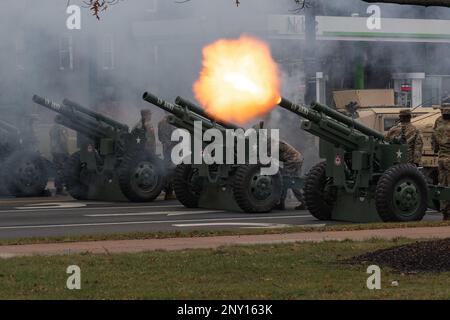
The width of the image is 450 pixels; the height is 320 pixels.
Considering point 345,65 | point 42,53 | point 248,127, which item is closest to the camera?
point 248,127

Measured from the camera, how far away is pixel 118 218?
70.3 ft

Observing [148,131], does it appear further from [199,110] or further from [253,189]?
[253,189]

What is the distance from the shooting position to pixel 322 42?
30.1 meters

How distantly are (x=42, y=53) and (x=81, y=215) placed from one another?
5.31 meters

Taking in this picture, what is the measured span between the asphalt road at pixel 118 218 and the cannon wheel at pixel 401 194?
105 cm

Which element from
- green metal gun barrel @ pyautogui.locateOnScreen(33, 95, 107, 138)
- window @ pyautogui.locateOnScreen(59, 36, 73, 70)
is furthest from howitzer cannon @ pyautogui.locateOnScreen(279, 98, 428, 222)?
window @ pyautogui.locateOnScreen(59, 36, 73, 70)

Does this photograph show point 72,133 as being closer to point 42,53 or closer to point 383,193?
point 42,53

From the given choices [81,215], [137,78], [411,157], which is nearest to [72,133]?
[137,78]

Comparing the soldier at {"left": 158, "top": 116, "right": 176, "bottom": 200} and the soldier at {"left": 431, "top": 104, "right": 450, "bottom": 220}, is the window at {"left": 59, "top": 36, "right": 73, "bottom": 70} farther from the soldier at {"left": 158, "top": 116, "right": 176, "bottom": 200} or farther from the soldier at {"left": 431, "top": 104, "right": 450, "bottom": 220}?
the soldier at {"left": 431, "top": 104, "right": 450, "bottom": 220}

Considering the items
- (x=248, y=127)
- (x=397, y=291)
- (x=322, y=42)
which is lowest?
(x=397, y=291)

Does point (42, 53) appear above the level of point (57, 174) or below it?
above

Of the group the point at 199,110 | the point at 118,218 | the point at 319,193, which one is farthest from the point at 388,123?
the point at 118,218

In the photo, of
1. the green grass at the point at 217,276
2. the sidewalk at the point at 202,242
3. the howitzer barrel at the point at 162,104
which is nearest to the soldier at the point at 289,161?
the howitzer barrel at the point at 162,104

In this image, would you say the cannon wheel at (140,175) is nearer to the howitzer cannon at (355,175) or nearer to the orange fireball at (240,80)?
the orange fireball at (240,80)
